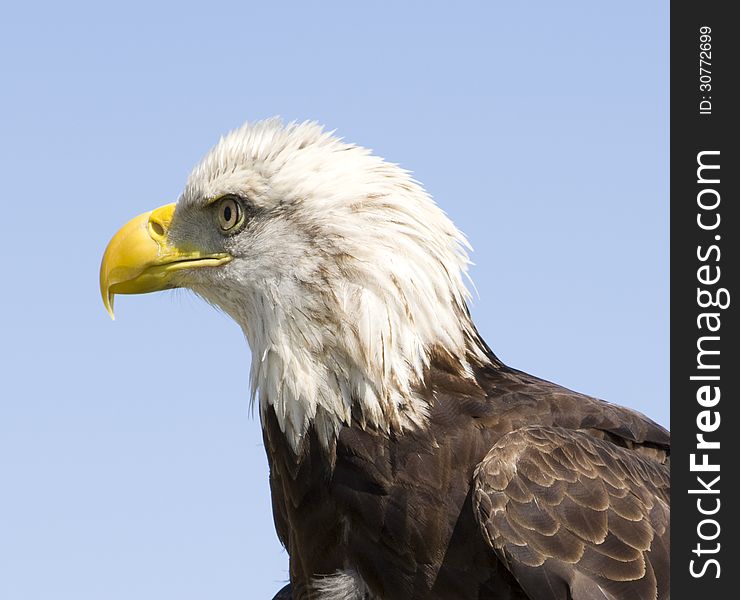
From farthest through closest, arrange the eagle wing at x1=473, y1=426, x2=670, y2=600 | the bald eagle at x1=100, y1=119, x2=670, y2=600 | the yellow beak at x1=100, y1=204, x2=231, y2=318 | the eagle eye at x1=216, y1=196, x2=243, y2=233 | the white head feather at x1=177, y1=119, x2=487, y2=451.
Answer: the yellow beak at x1=100, y1=204, x2=231, y2=318 < the eagle eye at x1=216, y1=196, x2=243, y2=233 < the white head feather at x1=177, y1=119, x2=487, y2=451 < the bald eagle at x1=100, y1=119, x2=670, y2=600 < the eagle wing at x1=473, y1=426, x2=670, y2=600

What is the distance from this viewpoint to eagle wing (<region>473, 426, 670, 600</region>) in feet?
18.3

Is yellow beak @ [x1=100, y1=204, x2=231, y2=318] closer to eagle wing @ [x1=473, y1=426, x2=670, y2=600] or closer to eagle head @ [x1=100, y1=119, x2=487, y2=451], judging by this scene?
eagle head @ [x1=100, y1=119, x2=487, y2=451]

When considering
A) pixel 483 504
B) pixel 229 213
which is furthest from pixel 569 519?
pixel 229 213

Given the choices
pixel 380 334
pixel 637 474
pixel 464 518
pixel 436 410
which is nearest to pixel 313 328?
pixel 380 334

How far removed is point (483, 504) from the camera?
5.68 meters

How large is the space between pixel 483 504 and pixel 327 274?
135 centimetres

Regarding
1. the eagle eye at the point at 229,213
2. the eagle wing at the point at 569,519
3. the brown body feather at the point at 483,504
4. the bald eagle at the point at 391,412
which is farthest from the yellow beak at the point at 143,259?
the eagle wing at the point at 569,519

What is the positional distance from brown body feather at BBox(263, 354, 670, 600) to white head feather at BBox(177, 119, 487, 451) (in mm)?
160

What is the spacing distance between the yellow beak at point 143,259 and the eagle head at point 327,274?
86 mm

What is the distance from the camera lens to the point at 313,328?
6.16 metres

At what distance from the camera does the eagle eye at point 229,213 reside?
22.0 ft

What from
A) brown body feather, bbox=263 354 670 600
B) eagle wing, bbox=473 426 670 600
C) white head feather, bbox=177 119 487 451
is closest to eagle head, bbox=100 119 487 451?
white head feather, bbox=177 119 487 451

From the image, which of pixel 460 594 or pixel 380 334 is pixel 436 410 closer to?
pixel 380 334

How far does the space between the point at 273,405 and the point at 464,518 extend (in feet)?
3.83
